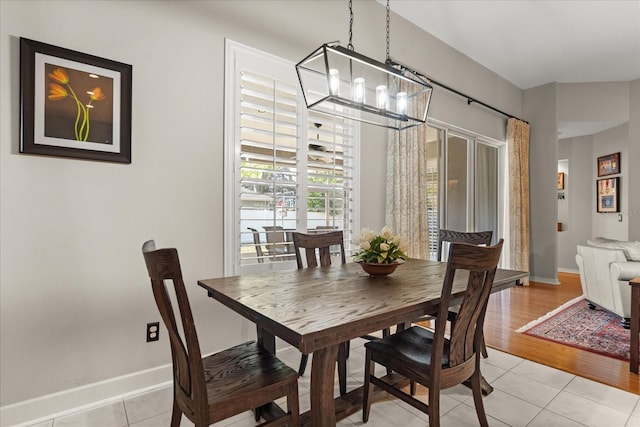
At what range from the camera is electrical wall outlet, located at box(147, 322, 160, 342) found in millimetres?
2188

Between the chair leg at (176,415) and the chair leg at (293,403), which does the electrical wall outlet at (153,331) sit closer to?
the chair leg at (176,415)

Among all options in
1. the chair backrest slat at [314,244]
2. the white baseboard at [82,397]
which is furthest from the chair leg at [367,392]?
the white baseboard at [82,397]

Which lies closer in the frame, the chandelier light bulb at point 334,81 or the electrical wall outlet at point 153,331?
the chandelier light bulb at point 334,81

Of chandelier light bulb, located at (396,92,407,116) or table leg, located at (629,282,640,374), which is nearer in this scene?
chandelier light bulb, located at (396,92,407,116)

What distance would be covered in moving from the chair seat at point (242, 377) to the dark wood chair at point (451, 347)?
1.77ft

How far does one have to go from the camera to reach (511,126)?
551cm

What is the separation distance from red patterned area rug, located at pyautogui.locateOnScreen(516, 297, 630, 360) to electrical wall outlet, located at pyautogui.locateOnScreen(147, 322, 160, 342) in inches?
129

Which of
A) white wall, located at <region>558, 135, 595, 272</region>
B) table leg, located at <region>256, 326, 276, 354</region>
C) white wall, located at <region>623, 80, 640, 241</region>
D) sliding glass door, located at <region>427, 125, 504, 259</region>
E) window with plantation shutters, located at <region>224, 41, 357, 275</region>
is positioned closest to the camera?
table leg, located at <region>256, 326, 276, 354</region>

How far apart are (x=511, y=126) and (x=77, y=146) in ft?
19.1

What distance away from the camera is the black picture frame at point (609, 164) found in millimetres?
5926

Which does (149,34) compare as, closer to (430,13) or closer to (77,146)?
(77,146)

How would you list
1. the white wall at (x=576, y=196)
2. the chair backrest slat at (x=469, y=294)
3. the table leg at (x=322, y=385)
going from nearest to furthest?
the table leg at (x=322, y=385)
the chair backrest slat at (x=469, y=294)
the white wall at (x=576, y=196)

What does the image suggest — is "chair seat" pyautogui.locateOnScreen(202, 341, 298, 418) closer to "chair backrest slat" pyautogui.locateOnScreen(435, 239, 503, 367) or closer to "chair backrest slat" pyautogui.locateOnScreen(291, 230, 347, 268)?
"chair backrest slat" pyautogui.locateOnScreen(435, 239, 503, 367)

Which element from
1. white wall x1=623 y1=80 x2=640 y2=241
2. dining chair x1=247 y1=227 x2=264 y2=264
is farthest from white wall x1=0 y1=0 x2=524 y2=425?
white wall x1=623 y1=80 x2=640 y2=241
